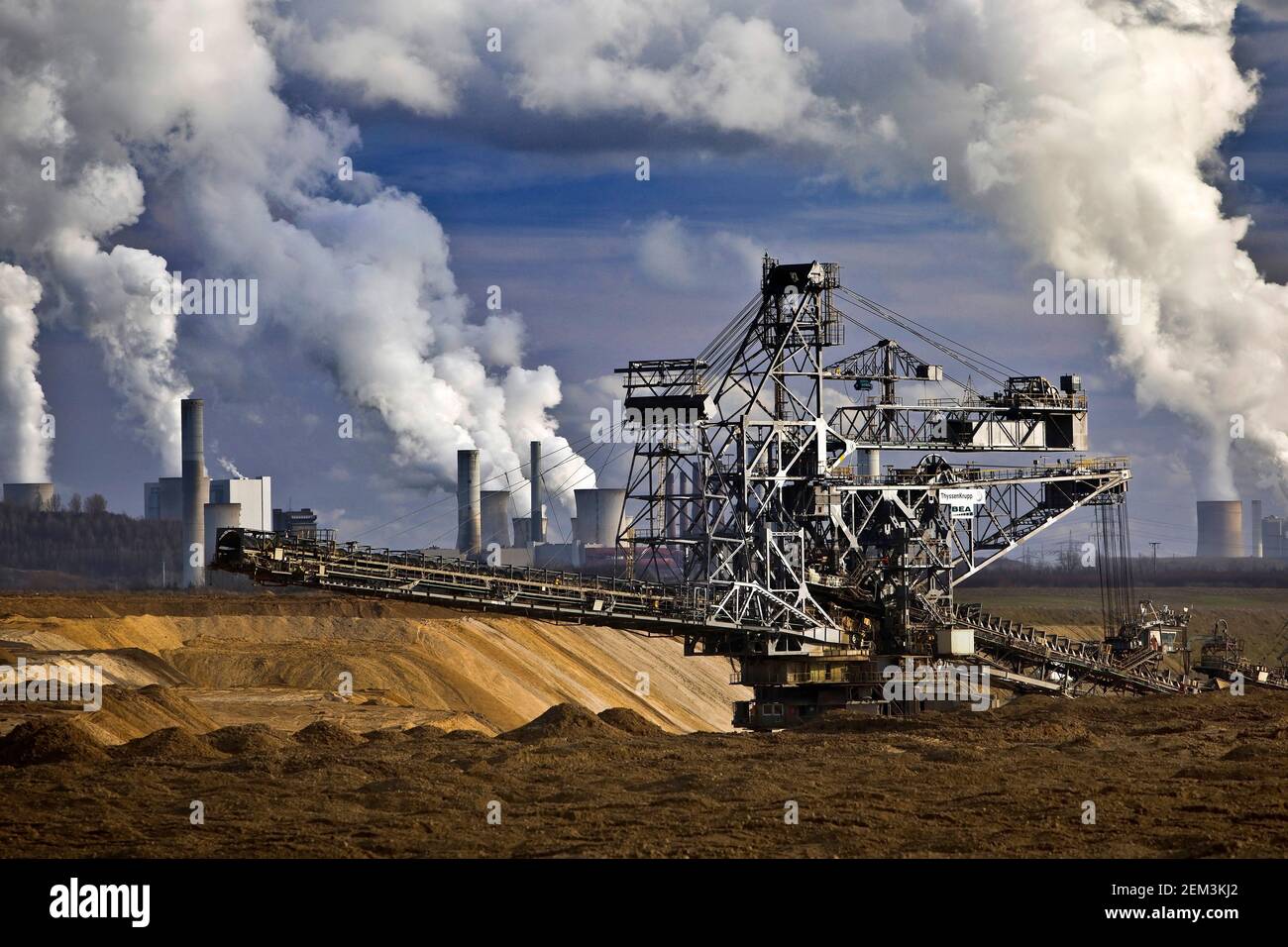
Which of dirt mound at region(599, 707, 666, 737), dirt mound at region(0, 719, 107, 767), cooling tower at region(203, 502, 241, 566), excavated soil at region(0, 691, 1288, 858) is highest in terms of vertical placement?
cooling tower at region(203, 502, 241, 566)

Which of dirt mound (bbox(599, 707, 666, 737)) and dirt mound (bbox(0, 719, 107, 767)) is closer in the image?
dirt mound (bbox(0, 719, 107, 767))

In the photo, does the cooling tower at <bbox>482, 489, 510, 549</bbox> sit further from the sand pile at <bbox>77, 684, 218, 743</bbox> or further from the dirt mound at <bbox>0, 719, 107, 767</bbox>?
the dirt mound at <bbox>0, 719, 107, 767</bbox>

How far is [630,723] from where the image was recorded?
63.6 m

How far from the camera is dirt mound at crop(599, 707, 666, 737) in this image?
206ft

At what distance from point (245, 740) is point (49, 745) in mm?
6337

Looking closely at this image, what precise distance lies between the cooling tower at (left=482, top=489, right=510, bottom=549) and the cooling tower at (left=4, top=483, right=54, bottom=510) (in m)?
50.4

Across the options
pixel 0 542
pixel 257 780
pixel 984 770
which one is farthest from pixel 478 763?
pixel 0 542

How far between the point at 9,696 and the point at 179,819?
28726 mm

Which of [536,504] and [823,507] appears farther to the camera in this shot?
[536,504]

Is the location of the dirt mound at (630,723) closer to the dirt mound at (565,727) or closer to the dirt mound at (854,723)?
the dirt mound at (565,727)

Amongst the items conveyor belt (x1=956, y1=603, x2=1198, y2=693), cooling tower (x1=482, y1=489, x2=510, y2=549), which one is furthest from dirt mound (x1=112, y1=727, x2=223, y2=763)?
cooling tower (x1=482, y1=489, x2=510, y2=549)

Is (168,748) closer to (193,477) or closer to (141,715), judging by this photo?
(141,715)

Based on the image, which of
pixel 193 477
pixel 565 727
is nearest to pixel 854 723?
pixel 565 727
